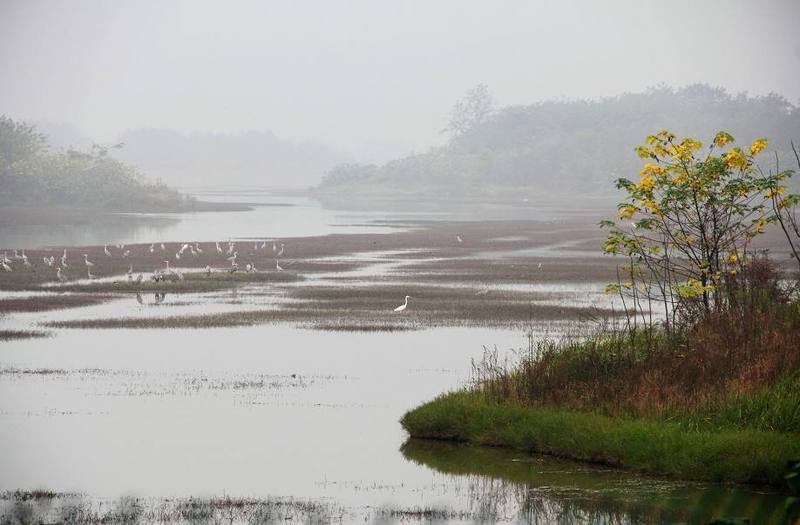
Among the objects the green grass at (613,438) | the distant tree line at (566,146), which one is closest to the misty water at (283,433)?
the green grass at (613,438)

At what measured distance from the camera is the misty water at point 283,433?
17.9 meters

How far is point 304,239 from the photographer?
7231cm

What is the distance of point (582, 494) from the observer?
709 inches

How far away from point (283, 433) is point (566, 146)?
153046 millimetres

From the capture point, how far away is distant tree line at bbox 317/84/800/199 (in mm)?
165750

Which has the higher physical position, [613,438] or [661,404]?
[661,404]

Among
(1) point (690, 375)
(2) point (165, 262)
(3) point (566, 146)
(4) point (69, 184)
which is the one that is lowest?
(1) point (690, 375)

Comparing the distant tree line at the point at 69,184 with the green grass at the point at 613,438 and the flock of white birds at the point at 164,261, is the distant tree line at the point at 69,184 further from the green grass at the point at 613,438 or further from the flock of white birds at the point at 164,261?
the green grass at the point at 613,438

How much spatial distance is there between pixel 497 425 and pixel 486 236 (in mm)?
56401

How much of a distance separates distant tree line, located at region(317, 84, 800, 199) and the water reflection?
139 metres

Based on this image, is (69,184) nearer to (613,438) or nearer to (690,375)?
(690,375)

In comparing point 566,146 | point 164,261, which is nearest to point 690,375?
point 164,261

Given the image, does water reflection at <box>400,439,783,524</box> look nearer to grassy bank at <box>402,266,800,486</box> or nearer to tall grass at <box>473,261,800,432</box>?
grassy bank at <box>402,266,800,486</box>

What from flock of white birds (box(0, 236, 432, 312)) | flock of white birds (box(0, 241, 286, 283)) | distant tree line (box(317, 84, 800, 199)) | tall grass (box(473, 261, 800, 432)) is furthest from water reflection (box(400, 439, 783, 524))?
distant tree line (box(317, 84, 800, 199))
